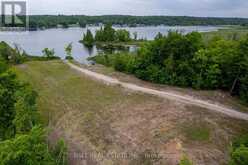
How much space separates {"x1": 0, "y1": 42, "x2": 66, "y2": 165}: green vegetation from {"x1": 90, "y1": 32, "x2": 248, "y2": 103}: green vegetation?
47.4ft

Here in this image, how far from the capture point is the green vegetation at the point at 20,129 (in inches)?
396

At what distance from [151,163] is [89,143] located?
428 cm

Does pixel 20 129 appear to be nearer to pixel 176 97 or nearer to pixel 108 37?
pixel 176 97

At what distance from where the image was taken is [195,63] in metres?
26.7

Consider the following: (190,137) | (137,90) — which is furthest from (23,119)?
(137,90)

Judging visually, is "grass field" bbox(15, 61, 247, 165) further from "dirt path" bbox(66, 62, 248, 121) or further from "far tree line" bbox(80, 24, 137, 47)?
"far tree line" bbox(80, 24, 137, 47)

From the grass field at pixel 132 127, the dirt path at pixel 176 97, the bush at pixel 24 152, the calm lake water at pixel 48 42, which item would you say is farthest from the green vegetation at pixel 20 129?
the calm lake water at pixel 48 42

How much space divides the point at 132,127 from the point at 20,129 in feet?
23.0

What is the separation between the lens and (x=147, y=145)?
15.4 m

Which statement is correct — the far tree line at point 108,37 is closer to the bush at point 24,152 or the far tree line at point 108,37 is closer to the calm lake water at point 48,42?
the calm lake water at point 48,42

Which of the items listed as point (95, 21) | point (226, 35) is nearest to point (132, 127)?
point (226, 35)

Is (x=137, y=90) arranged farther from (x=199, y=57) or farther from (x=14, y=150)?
(x=14, y=150)

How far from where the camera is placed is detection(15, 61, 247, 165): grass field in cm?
1463

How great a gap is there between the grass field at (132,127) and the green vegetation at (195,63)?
5.56 meters
